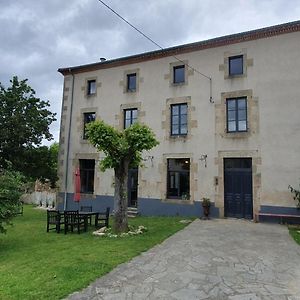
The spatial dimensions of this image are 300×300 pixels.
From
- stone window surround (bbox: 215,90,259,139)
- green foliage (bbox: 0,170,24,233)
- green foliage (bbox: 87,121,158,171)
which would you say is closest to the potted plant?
stone window surround (bbox: 215,90,259,139)

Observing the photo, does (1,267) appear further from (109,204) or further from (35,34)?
A: (109,204)

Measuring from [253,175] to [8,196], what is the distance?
9773mm

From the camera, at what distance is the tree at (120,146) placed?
33.4 ft

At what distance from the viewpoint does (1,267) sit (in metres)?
6.60

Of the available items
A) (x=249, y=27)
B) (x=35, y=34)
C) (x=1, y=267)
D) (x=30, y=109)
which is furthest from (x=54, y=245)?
(x=249, y=27)

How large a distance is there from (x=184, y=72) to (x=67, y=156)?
8414mm

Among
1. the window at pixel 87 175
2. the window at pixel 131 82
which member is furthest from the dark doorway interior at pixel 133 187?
the window at pixel 131 82

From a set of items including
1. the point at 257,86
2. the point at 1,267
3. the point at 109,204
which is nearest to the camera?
the point at 1,267

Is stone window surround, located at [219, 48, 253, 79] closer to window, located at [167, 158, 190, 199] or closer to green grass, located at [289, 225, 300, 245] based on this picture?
window, located at [167, 158, 190, 199]

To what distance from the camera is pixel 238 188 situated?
1392 centimetres

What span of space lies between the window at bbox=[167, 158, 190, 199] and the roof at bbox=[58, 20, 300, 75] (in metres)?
5.65

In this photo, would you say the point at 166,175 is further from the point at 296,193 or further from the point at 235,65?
the point at 235,65

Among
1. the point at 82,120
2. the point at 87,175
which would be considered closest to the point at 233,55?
the point at 82,120

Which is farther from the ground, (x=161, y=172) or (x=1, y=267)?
(x=161, y=172)
